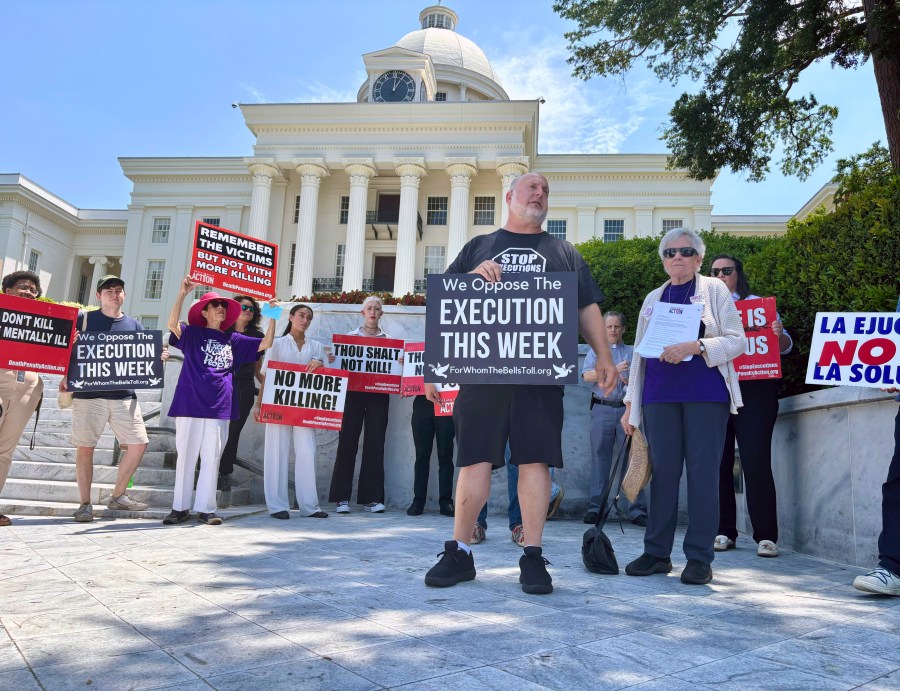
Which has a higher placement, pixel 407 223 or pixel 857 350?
pixel 407 223

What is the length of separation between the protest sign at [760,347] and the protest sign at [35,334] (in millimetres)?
5124

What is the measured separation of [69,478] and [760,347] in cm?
630

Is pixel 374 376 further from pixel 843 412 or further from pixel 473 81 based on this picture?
pixel 473 81

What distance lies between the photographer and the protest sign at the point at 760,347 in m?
4.41

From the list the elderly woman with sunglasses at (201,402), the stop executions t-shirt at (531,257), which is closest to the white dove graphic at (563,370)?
the stop executions t-shirt at (531,257)

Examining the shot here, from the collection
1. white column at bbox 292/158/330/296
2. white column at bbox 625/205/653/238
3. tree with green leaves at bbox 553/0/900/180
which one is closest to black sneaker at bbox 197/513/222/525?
tree with green leaves at bbox 553/0/900/180

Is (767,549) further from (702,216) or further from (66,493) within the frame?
(702,216)

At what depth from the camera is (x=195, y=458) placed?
5531mm

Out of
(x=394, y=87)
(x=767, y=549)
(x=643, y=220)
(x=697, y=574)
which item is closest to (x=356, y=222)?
(x=394, y=87)

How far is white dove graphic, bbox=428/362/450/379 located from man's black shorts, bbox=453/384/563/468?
0.12m

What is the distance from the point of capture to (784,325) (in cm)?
512

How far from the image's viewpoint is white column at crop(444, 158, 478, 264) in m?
36.6

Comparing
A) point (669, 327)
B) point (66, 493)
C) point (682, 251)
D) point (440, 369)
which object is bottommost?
point (66, 493)

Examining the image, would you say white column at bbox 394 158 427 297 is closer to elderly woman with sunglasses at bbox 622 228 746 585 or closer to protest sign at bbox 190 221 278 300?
protest sign at bbox 190 221 278 300
